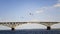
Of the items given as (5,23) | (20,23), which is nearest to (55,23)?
(20,23)

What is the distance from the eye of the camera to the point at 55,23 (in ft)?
501

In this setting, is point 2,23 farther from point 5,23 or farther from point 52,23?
point 52,23

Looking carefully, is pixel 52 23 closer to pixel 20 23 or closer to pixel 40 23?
pixel 40 23

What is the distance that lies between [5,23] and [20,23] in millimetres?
10917

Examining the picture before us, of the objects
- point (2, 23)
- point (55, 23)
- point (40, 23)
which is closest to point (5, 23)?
point (2, 23)

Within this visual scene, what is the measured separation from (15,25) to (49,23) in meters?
24.7

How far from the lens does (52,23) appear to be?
156 metres

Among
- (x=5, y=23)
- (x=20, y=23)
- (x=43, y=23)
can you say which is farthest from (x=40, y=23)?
(x=5, y=23)

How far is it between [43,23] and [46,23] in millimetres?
3237

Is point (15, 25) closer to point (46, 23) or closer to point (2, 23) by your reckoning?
point (2, 23)

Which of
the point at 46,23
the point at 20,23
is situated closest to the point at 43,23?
the point at 46,23

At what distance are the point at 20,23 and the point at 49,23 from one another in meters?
21.4

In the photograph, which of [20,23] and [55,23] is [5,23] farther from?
[55,23]

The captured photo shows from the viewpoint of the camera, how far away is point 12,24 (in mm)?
155250
